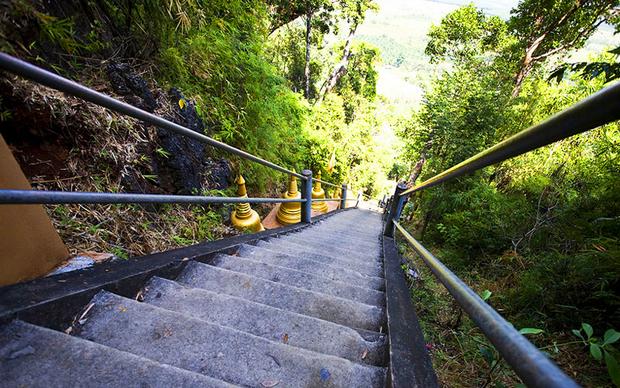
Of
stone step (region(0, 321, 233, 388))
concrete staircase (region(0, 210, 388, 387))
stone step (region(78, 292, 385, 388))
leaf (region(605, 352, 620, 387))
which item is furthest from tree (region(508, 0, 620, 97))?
stone step (region(0, 321, 233, 388))

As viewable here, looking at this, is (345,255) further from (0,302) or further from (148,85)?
(148,85)

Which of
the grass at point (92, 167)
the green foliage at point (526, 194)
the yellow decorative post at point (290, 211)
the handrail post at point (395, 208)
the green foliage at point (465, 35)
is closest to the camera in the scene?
the grass at point (92, 167)

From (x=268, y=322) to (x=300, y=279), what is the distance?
2.01ft

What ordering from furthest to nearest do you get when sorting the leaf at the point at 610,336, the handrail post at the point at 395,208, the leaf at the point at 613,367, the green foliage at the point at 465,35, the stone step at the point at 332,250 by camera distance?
the green foliage at the point at 465,35 → the handrail post at the point at 395,208 → the stone step at the point at 332,250 → the leaf at the point at 610,336 → the leaf at the point at 613,367

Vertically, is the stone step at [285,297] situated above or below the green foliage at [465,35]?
below

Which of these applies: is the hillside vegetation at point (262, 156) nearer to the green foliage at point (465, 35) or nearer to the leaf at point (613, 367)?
the leaf at point (613, 367)

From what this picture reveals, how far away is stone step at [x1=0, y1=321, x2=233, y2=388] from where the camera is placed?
795 mm

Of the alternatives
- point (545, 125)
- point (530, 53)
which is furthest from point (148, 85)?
point (530, 53)

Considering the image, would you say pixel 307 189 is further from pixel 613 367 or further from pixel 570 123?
pixel 570 123

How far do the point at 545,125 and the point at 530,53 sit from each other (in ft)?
39.3

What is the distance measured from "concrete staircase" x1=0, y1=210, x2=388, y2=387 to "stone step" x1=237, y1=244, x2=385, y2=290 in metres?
0.24

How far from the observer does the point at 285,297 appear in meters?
1.60

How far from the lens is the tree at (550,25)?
7.37m

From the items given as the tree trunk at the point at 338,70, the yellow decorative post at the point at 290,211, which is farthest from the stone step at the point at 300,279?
the tree trunk at the point at 338,70
